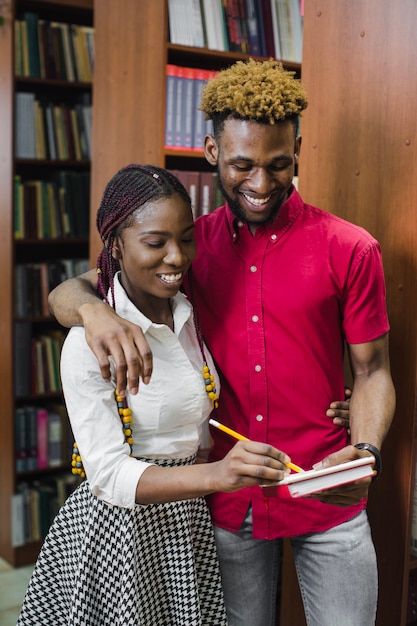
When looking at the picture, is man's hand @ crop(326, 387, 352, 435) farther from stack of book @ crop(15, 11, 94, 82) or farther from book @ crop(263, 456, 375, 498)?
stack of book @ crop(15, 11, 94, 82)

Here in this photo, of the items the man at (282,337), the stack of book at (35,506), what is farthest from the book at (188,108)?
the stack of book at (35,506)

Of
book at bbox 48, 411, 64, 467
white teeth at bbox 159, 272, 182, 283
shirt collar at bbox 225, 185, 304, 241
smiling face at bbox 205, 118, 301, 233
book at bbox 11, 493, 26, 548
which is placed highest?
smiling face at bbox 205, 118, 301, 233

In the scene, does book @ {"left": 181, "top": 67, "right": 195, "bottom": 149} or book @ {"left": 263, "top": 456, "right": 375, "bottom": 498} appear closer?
book @ {"left": 263, "top": 456, "right": 375, "bottom": 498}

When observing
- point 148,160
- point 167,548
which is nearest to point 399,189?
point 167,548

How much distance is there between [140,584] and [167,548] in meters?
0.08

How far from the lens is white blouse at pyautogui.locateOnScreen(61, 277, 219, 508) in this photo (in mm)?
1293

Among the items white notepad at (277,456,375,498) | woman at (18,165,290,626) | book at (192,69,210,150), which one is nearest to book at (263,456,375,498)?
white notepad at (277,456,375,498)

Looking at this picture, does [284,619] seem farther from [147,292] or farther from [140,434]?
[147,292]

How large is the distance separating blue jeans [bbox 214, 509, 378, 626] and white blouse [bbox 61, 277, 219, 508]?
0.95 ft

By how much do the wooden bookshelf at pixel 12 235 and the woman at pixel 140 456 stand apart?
1.99 m

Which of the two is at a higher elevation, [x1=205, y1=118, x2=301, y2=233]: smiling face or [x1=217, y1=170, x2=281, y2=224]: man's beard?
[x1=205, y1=118, x2=301, y2=233]: smiling face

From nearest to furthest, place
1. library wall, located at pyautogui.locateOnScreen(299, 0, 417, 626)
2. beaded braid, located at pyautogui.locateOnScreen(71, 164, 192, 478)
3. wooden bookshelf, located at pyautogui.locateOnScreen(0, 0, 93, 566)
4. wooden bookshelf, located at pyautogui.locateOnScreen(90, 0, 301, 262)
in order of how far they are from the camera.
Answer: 1. beaded braid, located at pyautogui.locateOnScreen(71, 164, 192, 478)
2. library wall, located at pyautogui.locateOnScreen(299, 0, 417, 626)
3. wooden bookshelf, located at pyautogui.locateOnScreen(90, 0, 301, 262)
4. wooden bookshelf, located at pyautogui.locateOnScreen(0, 0, 93, 566)

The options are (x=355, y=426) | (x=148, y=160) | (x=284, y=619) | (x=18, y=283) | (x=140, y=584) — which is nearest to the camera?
(x=140, y=584)

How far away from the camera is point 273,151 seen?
4.72 ft
